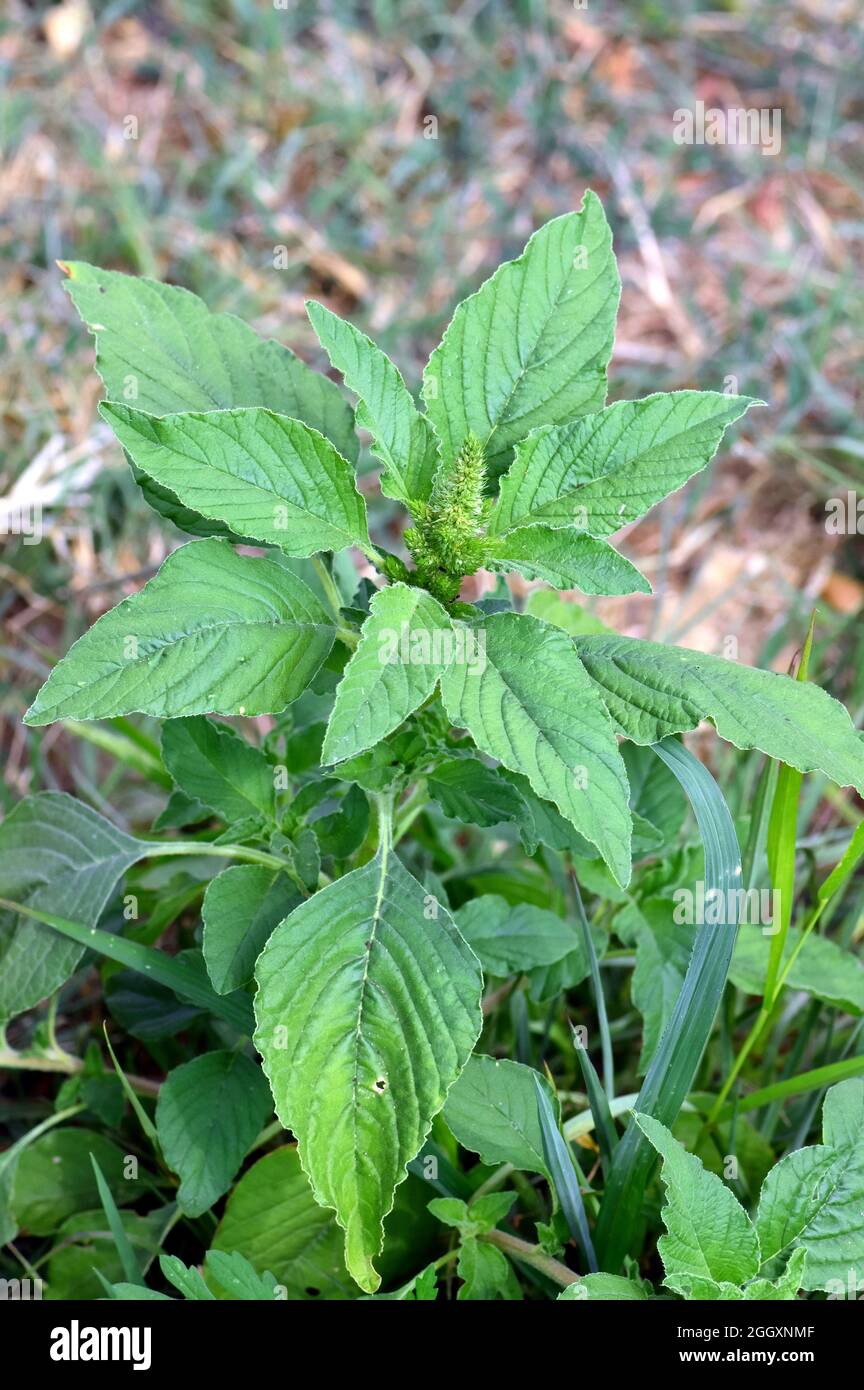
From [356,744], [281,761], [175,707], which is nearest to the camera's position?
[356,744]

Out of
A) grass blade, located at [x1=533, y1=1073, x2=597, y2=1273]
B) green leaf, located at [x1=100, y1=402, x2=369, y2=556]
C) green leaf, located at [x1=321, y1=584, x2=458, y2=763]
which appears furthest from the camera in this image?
Result: grass blade, located at [x1=533, y1=1073, x2=597, y2=1273]

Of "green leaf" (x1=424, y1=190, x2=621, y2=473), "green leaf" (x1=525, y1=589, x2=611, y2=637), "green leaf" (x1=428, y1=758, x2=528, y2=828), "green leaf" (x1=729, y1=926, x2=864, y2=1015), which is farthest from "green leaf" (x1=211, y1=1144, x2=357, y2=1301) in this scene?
"green leaf" (x1=424, y1=190, x2=621, y2=473)

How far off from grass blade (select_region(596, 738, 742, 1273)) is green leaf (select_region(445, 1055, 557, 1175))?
11 cm

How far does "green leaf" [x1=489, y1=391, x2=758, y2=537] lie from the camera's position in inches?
54.8

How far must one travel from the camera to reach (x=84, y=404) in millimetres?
2992

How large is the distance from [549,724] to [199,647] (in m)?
0.38

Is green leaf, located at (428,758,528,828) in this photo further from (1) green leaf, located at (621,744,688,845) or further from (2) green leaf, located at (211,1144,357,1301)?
(2) green leaf, located at (211,1144,357,1301)

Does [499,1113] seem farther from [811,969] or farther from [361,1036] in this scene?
[811,969]

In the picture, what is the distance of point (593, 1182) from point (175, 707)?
1.02 metres

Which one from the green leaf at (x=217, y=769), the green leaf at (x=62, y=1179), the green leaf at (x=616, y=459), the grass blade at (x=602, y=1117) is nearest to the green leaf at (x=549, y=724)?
the green leaf at (x=616, y=459)

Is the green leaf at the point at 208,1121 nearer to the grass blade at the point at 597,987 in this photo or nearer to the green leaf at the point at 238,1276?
the green leaf at the point at 238,1276
